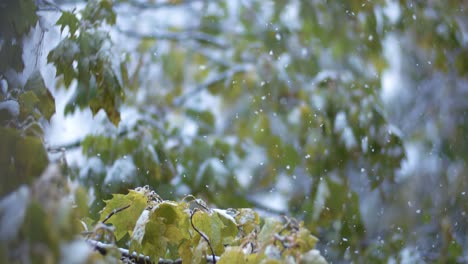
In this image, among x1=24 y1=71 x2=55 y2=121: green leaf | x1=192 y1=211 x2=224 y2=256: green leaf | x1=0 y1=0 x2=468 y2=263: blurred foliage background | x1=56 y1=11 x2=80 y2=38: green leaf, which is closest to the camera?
x1=24 y1=71 x2=55 y2=121: green leaf

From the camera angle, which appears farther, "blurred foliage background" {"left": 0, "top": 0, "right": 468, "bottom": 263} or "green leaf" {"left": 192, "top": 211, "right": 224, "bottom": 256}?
"blurred foliage background" {"left": 0, "top": 0, "right": 468, "bottom": 263}

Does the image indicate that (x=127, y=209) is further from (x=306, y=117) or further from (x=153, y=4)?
(x=153, y=4)

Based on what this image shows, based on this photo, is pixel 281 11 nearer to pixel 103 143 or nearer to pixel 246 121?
pixel 246 121

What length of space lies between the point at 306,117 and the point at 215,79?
448mm

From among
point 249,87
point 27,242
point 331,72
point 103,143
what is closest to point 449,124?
point 331,72

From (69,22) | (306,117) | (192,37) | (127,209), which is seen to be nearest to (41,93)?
(127,209)

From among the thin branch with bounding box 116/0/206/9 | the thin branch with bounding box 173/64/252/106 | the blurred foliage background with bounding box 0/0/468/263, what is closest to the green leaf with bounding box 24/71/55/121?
the blurred foliage background with bounding box 0/0/468/263

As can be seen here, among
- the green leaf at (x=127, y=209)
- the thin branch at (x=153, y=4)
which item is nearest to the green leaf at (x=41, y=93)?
the green leaf at (x=127, y=209)

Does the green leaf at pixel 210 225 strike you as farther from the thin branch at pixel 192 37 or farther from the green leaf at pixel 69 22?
the thin branch at pixel 192 37

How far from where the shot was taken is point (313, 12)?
2.38 meters

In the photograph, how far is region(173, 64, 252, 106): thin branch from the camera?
7.50ft

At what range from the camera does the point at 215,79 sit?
92.2 inches

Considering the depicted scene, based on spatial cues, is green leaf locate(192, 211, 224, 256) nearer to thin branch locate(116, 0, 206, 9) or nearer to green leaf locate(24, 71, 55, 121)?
green leaf locate(24, 71, 55, 121)

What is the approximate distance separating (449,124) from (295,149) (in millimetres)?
704
